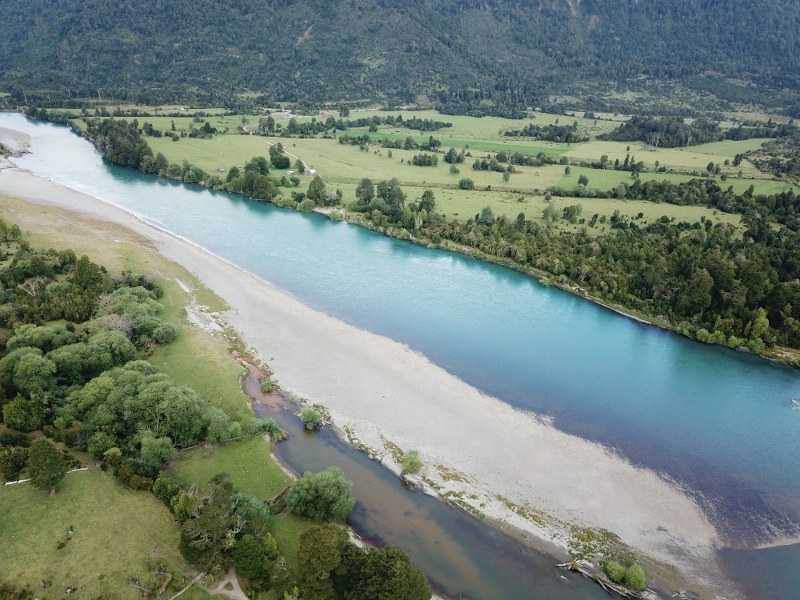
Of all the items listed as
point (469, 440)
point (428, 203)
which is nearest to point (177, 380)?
point (469, 440)

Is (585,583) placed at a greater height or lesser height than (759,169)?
lesser

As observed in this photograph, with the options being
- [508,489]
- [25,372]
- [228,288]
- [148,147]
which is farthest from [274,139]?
[508,489]

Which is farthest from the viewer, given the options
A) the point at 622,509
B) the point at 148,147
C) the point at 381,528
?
the point at 148,147

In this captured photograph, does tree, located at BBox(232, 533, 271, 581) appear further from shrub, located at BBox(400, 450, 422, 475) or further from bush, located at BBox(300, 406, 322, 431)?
bush, located at BBox(300, 406, 322, 431)

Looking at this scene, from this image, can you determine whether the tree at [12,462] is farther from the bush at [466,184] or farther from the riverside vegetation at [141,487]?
the bush at [466,184]

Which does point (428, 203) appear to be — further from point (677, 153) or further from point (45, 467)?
point (677, 153)

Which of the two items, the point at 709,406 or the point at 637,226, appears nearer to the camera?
the point at 709,406

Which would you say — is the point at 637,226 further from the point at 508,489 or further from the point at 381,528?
the point at 381,528
